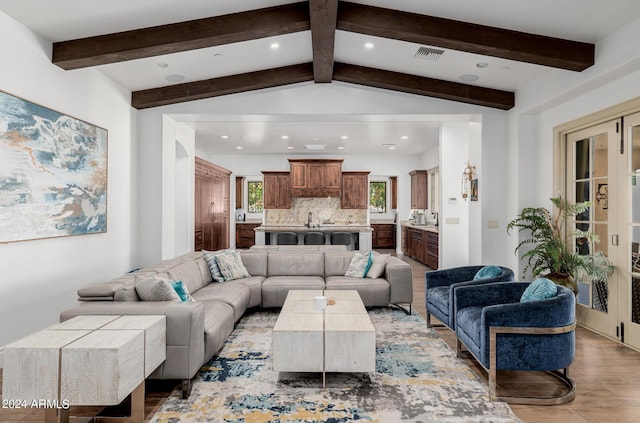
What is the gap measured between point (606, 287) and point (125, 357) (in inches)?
177

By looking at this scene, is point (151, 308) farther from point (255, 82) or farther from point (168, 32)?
point (255, 82)

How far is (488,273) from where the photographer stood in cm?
387

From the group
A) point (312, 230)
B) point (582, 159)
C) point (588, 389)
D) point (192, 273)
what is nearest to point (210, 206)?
point (312, 230)

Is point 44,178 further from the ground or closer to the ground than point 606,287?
further from the ground

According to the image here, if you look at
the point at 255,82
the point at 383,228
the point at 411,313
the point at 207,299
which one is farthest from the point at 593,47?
the point at 383,228

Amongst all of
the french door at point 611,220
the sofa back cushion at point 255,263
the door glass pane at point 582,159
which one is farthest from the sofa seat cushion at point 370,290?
the door glass pane at point 582,159

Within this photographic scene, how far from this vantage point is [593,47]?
3.72 meters

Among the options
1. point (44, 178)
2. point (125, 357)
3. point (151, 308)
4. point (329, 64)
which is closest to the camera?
point (125, 357)

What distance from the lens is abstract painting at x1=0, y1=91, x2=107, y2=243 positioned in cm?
320

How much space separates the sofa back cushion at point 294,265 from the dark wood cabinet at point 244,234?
20.9 ft

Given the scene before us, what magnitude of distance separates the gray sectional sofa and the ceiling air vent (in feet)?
8.34

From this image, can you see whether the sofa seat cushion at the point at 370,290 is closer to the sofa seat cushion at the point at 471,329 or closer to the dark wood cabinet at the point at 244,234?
the sofa seat cushion at the point at 471,329

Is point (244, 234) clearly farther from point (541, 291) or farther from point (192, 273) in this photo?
point (541, 291)

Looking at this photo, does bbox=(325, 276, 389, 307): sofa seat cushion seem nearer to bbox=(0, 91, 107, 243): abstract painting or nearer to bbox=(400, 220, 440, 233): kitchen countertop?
bbox=(0, 91, 107, 243): abstract painting
